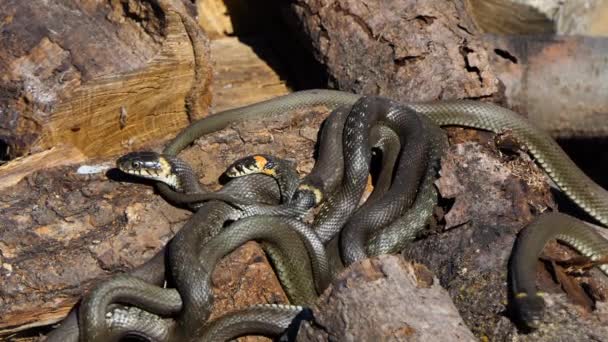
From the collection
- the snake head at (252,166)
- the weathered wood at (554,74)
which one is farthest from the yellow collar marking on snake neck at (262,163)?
the weathered wood at (554,74)

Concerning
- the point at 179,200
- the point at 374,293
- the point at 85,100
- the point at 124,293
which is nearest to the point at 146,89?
the point at 85,100

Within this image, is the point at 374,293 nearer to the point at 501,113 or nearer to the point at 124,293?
the point at 124,293

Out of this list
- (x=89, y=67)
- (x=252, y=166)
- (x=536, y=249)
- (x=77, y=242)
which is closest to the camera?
(x=536, y=249)

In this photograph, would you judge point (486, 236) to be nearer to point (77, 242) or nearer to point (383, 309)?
point (383, 309)

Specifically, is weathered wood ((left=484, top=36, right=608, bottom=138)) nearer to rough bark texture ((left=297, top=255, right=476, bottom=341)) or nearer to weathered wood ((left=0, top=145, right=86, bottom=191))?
rough bark texture ((left=297, top=255, right=476, bottom=341))

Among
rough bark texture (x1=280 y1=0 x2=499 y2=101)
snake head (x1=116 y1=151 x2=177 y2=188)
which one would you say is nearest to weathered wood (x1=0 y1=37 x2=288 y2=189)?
rough bark texture (x1=280 y1=0 x2=499 y2=101)

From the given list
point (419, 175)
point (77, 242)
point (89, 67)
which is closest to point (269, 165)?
point (419, 175)
